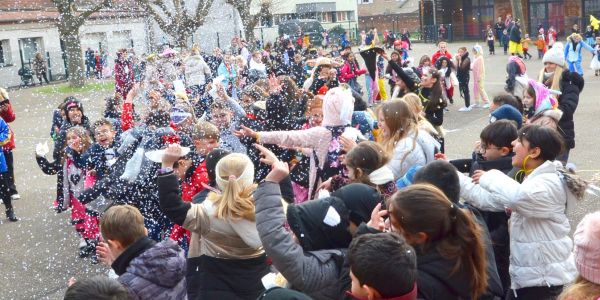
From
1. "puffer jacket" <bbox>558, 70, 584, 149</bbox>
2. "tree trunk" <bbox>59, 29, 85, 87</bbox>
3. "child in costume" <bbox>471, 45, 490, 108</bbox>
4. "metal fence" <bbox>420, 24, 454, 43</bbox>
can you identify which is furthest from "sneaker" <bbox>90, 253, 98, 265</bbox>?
"metal fence" <bbox>420, 24, 454, 43</bbox>

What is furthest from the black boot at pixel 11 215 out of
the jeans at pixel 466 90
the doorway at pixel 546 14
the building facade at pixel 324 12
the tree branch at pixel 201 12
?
the building facade at pixel 324 12

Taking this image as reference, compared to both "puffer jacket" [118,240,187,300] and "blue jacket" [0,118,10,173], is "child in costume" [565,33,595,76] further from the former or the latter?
"puffer jacket" [118,240,187,300]

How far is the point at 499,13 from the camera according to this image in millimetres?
44031

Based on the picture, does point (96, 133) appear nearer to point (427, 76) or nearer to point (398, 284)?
point (427, 76)

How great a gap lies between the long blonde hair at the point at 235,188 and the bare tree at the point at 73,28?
25.2m

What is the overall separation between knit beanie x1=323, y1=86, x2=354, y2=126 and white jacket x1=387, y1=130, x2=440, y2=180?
0.79 metres

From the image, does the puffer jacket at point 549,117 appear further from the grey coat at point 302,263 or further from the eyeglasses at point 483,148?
the grey coat at point 302,263

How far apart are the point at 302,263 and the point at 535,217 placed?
152 centimetres

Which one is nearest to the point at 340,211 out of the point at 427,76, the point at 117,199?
the point at 117,199

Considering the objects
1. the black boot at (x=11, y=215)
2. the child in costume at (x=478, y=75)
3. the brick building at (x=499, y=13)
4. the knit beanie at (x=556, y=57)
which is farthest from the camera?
the brick building at (x=499, y=13)

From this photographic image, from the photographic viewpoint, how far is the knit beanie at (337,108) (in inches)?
229

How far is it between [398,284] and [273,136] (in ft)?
10.7

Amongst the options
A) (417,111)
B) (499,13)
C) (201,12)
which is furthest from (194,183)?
(499,13)

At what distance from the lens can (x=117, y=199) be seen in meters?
5.79
